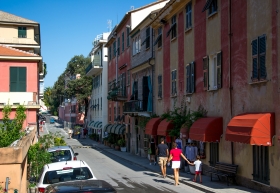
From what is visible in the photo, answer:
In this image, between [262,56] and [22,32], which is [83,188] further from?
[22,32]

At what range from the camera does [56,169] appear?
11602 millimetres

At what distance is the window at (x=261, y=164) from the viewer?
15266 millimetres

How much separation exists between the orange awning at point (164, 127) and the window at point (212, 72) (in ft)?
15.2

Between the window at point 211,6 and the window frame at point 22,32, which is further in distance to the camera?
the window frame at point 22,32

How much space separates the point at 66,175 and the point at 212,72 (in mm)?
10996

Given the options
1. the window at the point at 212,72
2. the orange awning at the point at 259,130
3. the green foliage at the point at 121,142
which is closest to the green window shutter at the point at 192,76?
the window at the point at 212,72

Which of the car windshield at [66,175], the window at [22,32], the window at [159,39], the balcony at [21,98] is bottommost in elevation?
the car windshield at [66,175]

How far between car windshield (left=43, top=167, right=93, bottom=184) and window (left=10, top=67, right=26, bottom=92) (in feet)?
65.9

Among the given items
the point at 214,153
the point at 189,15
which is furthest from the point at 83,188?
the point at 189,15

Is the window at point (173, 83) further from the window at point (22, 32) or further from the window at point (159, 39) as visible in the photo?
the window at point (22, 32)

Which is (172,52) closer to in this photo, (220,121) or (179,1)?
(179,1)

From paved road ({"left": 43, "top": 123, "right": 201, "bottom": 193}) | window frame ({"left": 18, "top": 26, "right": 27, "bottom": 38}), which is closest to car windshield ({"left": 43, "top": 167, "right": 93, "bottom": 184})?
paved road ({"left": 43, "top": 123, "right": 201, "bottom": 193})

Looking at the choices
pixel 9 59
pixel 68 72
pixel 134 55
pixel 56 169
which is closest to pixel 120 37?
pixel 134 55

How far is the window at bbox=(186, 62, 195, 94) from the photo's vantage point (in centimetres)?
2273
